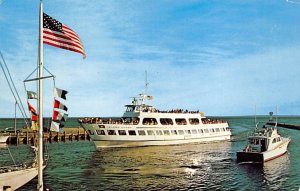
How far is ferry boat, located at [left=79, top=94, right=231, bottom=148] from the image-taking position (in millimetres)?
56219

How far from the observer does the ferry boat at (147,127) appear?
56.2m

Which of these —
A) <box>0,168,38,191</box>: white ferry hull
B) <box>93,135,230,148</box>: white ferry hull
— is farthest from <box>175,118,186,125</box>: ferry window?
<box>0,168,38,191</box>: white ferry hull

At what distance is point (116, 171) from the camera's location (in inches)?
1481

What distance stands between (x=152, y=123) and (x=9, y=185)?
122 feet

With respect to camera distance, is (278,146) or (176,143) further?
(176,143)

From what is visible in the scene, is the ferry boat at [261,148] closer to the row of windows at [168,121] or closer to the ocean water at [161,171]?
the ocean water at [161,171]

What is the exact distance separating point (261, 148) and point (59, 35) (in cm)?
3482

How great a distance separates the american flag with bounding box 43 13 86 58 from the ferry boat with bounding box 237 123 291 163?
30658 millimetres

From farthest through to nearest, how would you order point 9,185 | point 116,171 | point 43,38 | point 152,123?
point 152,123, point 116,171, point 9,185, point 43,38

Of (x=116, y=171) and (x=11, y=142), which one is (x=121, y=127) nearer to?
(x=116, y=171)

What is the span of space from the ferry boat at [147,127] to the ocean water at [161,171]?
3.39 m

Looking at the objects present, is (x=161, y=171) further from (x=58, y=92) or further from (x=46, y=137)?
(x=46, y=137)

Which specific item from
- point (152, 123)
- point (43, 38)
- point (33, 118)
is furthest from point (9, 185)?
point (152, 123)

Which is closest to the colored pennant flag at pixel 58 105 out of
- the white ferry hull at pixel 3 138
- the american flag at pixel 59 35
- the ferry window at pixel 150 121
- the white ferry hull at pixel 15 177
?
the american flag at pixel 59 35
